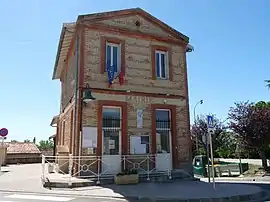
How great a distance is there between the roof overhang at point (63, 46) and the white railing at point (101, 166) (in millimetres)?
6386

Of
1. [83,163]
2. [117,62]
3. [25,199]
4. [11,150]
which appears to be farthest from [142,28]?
[11,150]

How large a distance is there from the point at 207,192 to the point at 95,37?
28.2ft

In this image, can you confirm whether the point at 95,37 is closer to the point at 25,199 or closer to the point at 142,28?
the point at 142,28

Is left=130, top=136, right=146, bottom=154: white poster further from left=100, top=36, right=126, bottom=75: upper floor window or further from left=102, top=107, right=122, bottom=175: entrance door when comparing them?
left=100, top=36, right=126, bottom=75: upper floor window

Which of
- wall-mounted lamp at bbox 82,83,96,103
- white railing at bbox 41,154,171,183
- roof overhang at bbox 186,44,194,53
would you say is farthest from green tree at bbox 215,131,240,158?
wall-mounted lamp at bbox 82,83,96,103

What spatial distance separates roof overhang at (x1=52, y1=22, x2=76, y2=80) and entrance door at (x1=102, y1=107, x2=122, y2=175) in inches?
181

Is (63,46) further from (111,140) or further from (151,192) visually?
(151,192)

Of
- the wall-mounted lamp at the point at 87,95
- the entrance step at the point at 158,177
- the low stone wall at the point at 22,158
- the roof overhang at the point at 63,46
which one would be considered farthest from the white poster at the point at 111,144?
the low stone wall at the point at 22,158

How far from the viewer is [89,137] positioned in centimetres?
1262

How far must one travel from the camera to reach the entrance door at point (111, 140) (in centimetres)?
1280

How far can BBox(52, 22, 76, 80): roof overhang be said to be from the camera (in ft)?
47.2

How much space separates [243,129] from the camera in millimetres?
20109

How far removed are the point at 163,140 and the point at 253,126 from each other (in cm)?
865

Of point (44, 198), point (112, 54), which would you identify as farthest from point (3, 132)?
point (44, 198)
